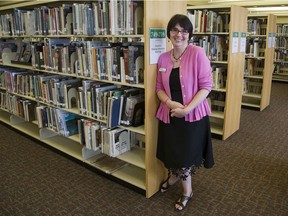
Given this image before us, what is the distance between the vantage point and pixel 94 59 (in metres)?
2.59

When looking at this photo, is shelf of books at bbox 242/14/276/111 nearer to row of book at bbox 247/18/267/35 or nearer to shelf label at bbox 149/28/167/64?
row of book at bbox 247/18/267/35

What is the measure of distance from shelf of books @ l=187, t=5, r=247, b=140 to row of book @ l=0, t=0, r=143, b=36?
5.95ft

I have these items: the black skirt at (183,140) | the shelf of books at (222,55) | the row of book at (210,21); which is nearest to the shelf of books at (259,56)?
the shelf of books at (222,55)

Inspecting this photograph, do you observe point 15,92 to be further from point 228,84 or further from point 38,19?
point 228,84

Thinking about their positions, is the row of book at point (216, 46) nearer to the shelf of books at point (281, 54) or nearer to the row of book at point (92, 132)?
the row of book at point (92, 132)

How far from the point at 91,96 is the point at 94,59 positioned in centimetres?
38

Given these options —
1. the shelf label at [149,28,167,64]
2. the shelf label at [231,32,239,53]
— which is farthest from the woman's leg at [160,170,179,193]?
the shelf label at [231,32,239,53]

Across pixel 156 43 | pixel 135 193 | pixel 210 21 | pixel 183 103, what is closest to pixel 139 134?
pixel 135 193

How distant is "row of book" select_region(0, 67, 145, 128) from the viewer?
2.42m

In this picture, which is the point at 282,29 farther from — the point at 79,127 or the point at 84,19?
the point at 79,127

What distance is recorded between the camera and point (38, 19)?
3.22m

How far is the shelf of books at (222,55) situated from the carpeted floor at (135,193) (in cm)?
38

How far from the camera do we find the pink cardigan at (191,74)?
2.00 m

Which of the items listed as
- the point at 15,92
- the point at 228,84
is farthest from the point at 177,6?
the point at 15,92
